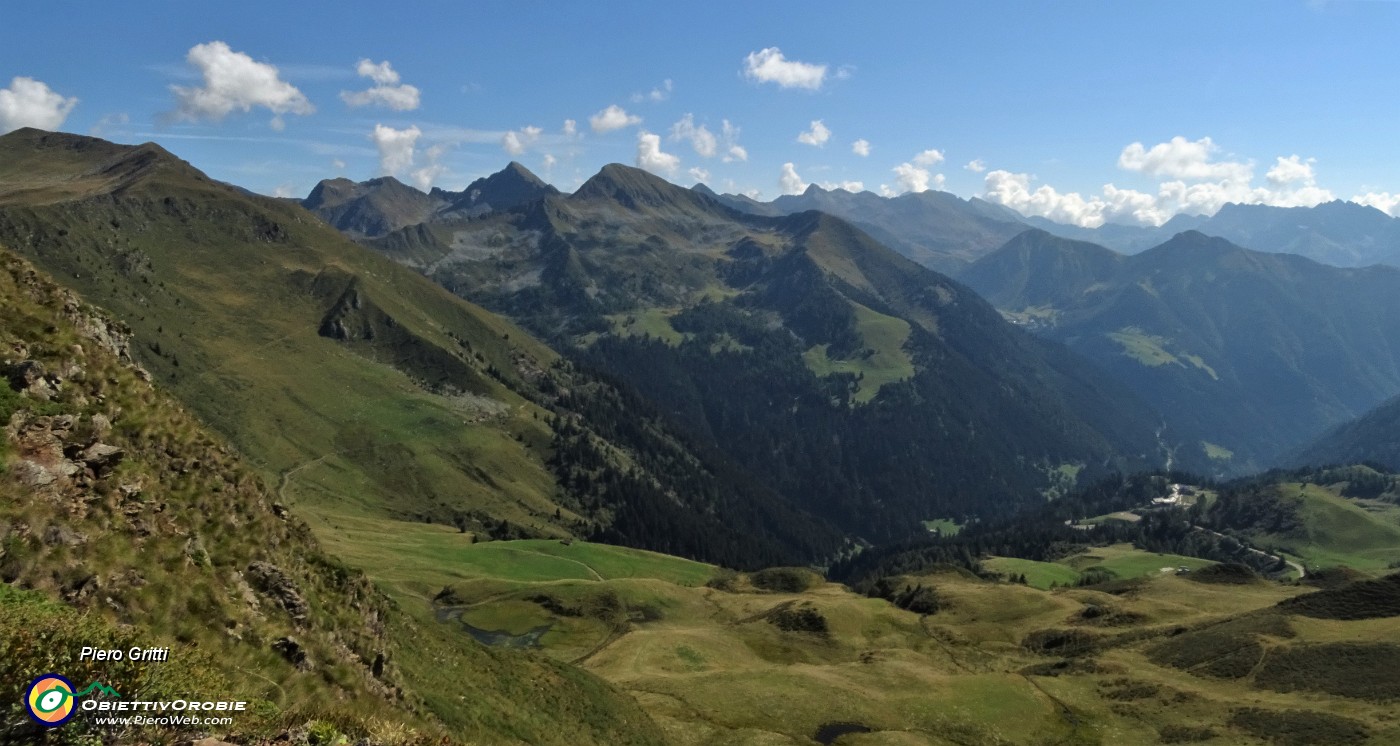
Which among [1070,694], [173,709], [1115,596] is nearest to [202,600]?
[173,709]

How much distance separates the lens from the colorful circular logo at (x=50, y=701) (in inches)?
452

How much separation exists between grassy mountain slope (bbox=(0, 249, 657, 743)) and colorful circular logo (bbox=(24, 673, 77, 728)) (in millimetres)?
416

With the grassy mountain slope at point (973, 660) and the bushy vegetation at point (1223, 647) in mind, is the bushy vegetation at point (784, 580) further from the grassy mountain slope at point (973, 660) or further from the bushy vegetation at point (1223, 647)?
the bushy vegetation at point (1223, 647)

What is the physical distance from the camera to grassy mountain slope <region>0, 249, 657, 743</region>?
15.5m

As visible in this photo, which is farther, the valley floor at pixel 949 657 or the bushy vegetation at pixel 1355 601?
the bushy vegetation at pixel 1355 601

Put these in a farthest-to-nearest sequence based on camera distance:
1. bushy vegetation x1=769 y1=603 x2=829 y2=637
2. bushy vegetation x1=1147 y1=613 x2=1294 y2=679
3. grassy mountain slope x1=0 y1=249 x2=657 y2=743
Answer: bushy vegetation x1=769 y1=603 x2=829 y2=637 → bushy vegetation x1=1147 y1=613 x2=1294 y2=679 → grassy mountain slope x1=0 y1=249 x2=657 y2=743

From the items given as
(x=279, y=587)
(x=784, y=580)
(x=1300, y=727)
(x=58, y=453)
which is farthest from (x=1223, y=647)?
(x=58, y=453)

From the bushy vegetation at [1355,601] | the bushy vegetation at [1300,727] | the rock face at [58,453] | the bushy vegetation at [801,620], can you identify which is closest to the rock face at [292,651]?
the rock face at [58,453]

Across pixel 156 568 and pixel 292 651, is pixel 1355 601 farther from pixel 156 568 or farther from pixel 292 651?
pixel 156 568

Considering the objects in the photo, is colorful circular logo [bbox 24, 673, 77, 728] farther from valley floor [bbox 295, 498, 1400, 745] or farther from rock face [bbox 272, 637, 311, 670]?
valley floor [bbox 295, 498, 1400, 745]

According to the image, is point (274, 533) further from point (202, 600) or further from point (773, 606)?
point (773, 606)

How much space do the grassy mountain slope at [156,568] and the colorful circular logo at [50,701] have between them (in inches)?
16.4

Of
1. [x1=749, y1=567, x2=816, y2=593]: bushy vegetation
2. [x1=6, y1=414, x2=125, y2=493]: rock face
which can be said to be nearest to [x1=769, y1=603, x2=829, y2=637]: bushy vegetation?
[x1=749, y1=567, x2=816, y2=593]: bushy vegetation

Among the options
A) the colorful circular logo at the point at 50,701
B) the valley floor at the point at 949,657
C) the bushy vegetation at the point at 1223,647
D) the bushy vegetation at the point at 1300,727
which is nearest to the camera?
the colorful circular logo at the point at 50,701
